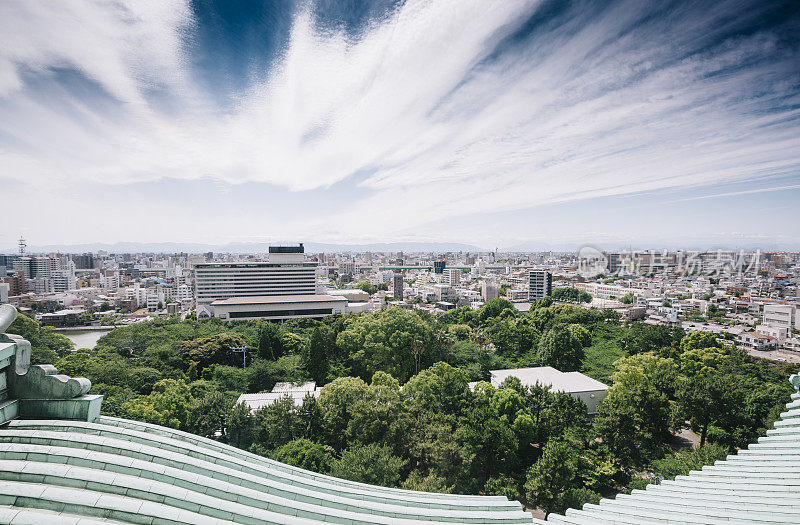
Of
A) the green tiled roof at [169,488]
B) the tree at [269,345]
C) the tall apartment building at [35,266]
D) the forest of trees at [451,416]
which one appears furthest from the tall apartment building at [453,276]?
the green tiled roof at [169,488]

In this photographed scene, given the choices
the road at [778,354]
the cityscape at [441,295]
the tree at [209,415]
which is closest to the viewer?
the tree at [209,415]

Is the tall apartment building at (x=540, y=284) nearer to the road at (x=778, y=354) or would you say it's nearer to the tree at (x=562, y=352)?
the road at (x=778, y=354)

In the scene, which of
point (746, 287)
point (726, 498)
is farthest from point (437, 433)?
point (746, 287)

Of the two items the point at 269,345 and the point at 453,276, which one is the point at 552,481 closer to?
the point at 269,345

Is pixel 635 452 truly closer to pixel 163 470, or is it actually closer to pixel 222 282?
pixel 163 470

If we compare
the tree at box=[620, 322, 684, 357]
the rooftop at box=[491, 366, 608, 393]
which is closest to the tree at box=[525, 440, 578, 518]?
the rooftop at box=[491, 366, 608, 393]

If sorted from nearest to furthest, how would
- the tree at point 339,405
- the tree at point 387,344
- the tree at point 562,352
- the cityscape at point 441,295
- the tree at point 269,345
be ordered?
1. the tree at point 339,405
2. the tree at point 387,344
3. the tree at point 562,352
4. the tree at point 269,345
5. the cityscape at point 441,295
